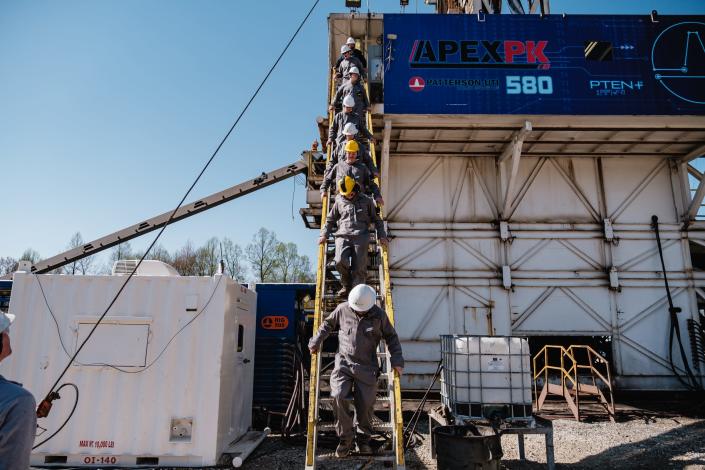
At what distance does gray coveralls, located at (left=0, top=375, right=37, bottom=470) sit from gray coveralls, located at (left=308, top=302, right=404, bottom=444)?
9.24 ft

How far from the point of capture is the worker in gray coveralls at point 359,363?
15.5 feet

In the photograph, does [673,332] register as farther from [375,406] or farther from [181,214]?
[181,214]

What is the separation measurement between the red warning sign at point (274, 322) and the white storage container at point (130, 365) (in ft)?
6.84

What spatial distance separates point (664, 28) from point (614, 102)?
268cm

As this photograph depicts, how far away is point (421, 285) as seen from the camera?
11703 millimetres

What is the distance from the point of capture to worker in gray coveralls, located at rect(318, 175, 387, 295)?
6570 millimetres

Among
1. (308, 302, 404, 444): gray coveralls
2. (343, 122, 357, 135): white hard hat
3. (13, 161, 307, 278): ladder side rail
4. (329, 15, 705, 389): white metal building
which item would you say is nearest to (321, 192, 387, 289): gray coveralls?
(308, 302, 404, 444): gray coveralls

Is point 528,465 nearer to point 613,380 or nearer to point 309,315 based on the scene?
point 309,315

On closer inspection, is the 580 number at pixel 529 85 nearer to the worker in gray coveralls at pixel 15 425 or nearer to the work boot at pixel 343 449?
the work boot at pixel 343 449

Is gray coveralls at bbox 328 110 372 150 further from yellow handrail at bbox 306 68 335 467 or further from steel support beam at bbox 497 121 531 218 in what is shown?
steel support beam at bbox 497 121 531 218

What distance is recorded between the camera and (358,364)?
484cm

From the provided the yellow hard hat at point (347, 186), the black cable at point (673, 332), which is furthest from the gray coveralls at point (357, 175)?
the black cable at point (673, 332)

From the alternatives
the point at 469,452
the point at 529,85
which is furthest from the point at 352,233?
the point at 529,85

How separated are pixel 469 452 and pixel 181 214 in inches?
393
